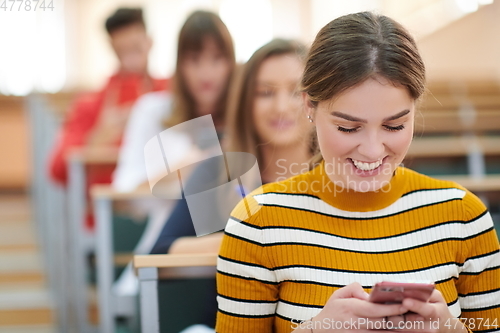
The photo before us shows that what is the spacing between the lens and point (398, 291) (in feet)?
2.37

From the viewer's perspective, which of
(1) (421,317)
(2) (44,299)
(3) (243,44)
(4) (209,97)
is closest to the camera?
(1) (421,317)

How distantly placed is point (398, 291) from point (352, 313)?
73 millimetres

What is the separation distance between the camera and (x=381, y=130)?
2.76 feet

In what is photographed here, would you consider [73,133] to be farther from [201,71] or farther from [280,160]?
[280,160]

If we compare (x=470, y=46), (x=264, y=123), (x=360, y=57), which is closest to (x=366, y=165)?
(x=360, y=57)

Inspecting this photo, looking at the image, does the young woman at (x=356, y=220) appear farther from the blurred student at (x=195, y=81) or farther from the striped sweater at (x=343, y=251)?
the blurred student at (x=195, y=81)

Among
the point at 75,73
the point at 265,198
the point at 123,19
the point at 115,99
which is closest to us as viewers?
the point at 265,198

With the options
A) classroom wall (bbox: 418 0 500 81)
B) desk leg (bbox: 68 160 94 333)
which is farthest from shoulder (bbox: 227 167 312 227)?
classroom wall (bbox: 418 0 500 81)

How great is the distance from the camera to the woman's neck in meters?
1.28

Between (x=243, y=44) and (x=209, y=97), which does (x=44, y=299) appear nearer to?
(x=209, y=97)

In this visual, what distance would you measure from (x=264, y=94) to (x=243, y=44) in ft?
20.5

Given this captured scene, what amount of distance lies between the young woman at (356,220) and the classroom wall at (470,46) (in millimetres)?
2357

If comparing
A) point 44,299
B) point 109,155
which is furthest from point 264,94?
point 44,299

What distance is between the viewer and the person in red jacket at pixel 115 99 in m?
2.38
